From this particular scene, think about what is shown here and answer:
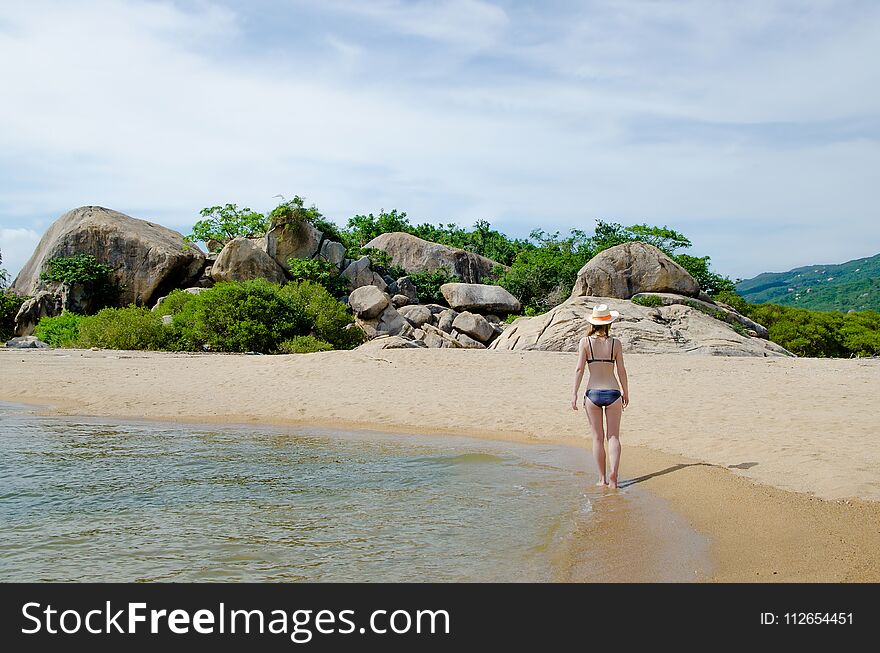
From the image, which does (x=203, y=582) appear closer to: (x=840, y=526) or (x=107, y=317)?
(x=840, y=526)

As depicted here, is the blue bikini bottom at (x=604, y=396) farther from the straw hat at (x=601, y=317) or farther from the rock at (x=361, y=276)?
the rock at (x=361, y=276)

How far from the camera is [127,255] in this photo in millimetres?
33094

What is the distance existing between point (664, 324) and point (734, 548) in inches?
755

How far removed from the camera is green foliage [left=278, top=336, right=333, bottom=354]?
2445cm

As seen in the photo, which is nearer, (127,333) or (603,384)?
(603,384)

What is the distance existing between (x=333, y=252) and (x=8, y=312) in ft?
47.7

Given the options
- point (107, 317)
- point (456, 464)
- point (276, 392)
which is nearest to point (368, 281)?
point (107, 317)

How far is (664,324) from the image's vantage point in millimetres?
24109

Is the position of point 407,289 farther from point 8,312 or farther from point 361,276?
point 8,312

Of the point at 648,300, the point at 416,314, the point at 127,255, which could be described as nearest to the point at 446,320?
the point at 416,314

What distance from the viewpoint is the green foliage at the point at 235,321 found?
2442cm

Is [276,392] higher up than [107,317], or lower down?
lower down
